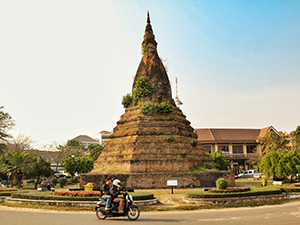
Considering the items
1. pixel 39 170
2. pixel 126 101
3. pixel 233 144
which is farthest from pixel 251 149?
pixel 39 170

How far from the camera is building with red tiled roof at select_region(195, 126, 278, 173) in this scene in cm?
4684

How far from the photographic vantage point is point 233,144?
157 feet

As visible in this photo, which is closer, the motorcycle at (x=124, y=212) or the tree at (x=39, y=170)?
the motorcycle at (x=124, y=212)

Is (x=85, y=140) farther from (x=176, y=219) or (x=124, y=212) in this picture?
(x=176, y=219)

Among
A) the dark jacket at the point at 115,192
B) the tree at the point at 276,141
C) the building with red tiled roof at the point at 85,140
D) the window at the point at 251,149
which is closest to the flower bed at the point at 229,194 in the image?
the dark jacket at the point at 115,192

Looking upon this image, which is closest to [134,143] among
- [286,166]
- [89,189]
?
[89,189]

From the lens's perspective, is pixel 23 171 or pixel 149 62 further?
pixel 149 62

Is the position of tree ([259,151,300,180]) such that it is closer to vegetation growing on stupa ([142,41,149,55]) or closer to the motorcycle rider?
the motorcycle rider

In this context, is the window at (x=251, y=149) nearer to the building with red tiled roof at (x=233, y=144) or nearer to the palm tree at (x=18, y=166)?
the building with red tiled roof at (x=233, y=144)

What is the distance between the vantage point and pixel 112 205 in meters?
9.21

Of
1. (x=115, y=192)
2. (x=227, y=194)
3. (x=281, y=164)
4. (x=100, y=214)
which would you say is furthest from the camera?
(x=281, y=164)

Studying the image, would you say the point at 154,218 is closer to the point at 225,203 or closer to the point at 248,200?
the point at 225,203

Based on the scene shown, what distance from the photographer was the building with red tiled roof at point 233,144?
46.8m

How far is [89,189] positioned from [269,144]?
34563mm
